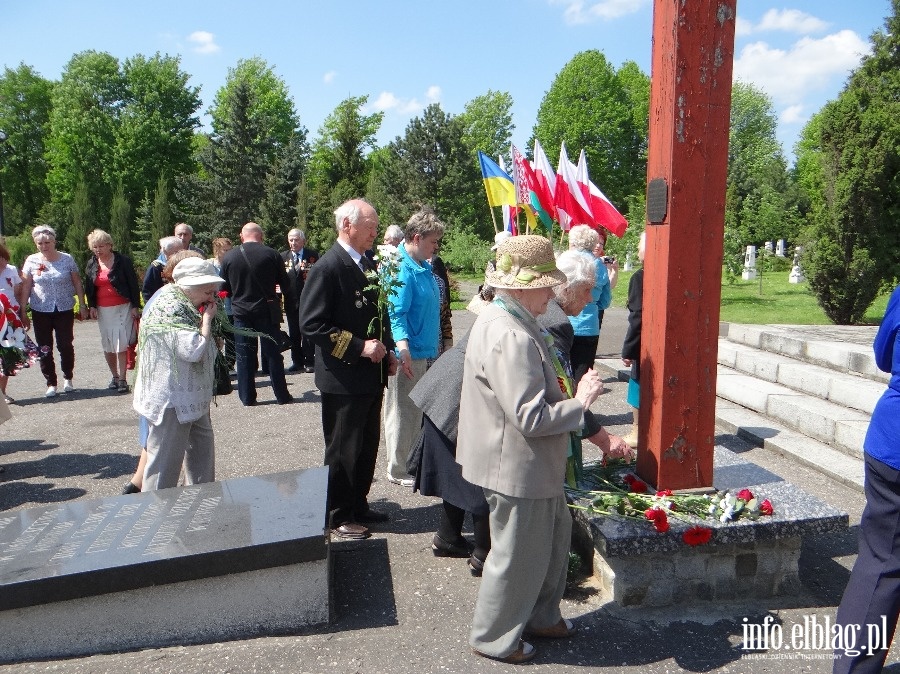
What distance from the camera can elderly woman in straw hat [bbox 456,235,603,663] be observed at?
2836 mm

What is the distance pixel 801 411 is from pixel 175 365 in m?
5.58

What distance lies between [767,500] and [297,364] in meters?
7.83

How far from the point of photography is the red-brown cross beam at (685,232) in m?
3.44

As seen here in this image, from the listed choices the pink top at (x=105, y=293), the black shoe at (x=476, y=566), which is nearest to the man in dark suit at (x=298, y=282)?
the pink top at (x=105, y=293)

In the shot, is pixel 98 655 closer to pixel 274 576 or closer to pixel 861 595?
pixel 274 576

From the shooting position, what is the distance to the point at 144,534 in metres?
3.53

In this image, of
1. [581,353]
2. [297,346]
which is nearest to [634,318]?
[581,353]

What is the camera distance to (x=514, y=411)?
111 inches

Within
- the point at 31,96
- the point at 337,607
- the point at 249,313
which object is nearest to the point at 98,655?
the point at 337,607

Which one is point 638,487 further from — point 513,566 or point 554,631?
point 513,566

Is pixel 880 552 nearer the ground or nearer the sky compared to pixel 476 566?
nearer the sky

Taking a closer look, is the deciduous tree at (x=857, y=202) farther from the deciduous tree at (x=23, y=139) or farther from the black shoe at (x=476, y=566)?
the deciduous tree at (x=23, y=139)

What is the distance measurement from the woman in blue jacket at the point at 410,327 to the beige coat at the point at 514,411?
77.6 inches

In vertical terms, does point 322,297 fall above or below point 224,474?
above
